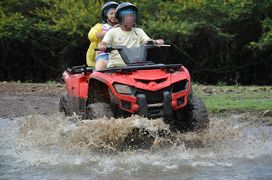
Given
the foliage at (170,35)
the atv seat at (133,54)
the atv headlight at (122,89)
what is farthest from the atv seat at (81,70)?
the foliage at (170,35)

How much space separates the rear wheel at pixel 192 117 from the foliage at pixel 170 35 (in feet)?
31.4

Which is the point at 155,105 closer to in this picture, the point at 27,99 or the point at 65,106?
the point at 65,106

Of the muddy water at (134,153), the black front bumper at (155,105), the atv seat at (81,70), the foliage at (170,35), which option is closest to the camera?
the muddy water at (134,153)

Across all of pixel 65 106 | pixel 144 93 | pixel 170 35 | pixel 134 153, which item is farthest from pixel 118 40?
pixel 170 35

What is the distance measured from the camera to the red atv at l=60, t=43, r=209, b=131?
7215 millimetres

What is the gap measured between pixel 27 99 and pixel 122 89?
735 cm

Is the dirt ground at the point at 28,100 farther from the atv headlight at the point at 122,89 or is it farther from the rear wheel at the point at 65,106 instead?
the atv headlight at the point at 122,89

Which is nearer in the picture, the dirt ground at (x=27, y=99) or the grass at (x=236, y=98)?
the grass at (x=236, y=98)

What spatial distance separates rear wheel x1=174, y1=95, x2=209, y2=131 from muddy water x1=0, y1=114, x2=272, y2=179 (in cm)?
12

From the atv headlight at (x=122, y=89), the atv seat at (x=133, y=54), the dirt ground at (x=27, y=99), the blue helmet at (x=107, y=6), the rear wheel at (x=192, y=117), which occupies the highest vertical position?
the blue helmet at (x=107, y=6)

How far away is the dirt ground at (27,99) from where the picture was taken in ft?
40.1

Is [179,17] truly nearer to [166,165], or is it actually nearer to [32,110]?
[32,110]

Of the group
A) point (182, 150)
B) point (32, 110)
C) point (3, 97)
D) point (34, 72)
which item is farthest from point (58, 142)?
point (34, 72)

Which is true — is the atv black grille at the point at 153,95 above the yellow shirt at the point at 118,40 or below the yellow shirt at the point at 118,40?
below
